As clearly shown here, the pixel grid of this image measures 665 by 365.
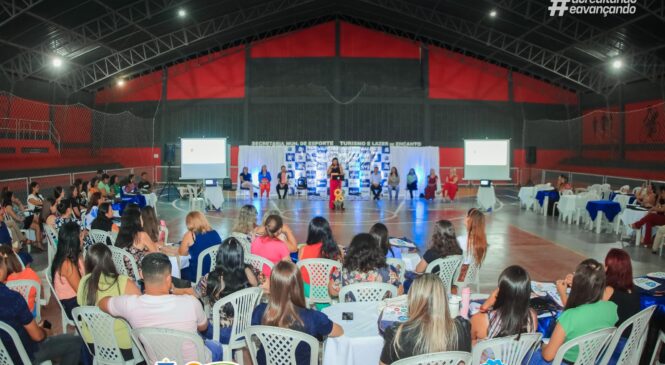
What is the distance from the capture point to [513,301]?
9.97 ft

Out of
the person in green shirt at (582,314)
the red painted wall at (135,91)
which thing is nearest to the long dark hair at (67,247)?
the person in green shirt at (582,314)

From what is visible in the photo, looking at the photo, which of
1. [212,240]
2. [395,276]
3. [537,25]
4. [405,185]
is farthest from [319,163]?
[395,276]

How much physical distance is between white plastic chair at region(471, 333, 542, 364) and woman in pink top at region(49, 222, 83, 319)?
3120 millimetres

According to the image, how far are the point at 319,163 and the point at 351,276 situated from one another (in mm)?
14449

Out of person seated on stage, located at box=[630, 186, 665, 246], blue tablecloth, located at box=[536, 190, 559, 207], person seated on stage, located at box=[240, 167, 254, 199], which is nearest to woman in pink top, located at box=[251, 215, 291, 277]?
person seated on stage, located at box=[630, 186, 665, 246]

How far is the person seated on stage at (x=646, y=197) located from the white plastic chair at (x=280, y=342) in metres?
8.99

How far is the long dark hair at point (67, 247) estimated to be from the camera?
13.9 feet

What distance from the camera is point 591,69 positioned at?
18391 mm

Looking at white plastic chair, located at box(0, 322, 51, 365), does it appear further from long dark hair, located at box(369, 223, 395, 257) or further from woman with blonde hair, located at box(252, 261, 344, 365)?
long dark hair, located at box(369, 223, 395, 257)

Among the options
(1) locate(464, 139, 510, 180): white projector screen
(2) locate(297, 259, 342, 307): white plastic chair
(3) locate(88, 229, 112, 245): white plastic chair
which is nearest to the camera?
(2) locate(297, 259, 342, 307): white plastic chair

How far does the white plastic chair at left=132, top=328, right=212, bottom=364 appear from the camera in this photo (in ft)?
9.51

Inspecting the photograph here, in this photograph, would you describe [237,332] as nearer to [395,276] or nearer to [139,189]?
[395,276]

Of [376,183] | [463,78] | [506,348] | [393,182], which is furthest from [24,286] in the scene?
[463,78]

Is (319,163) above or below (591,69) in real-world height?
below
